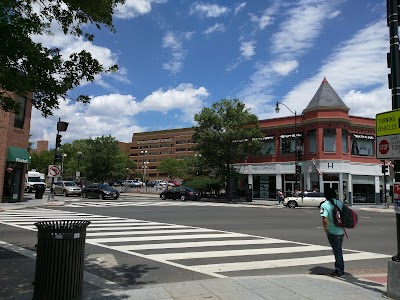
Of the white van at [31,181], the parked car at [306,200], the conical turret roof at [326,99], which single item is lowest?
the parked car at [306,200]

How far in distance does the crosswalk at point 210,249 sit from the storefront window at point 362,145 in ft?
104

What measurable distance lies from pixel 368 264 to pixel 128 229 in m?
8.16

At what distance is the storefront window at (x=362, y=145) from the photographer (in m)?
40.8

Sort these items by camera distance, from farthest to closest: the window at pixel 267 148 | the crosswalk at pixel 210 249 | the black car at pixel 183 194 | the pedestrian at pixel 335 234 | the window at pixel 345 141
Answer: the window at pixel 267 148
the black car at pixel 183 194
the window at pixel 345 141
the crosswalk at pixel 210 249
the pedestrian at pixel 335 234

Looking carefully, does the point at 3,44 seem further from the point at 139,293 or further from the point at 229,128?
the point at 229,128

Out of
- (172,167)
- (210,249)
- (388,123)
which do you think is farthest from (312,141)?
(172,167)

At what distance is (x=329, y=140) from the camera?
39.4 m

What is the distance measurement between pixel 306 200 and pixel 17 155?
23530 millimetres

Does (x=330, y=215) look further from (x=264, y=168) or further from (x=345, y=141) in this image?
(x=264, y=168)

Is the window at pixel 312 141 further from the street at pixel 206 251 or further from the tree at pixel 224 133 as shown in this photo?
the street at pixel 206 251

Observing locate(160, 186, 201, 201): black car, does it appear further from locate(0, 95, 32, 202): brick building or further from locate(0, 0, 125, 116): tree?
locate(0, 0, 125, 116): tree

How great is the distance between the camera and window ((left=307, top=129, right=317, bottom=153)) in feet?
131

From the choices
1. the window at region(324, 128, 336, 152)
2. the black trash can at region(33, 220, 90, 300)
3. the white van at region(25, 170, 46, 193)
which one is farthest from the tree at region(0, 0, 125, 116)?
the white van at region(25, 170, 46, 193)

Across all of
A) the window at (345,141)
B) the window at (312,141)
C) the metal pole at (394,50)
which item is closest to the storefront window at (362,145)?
the window at (345,141)
